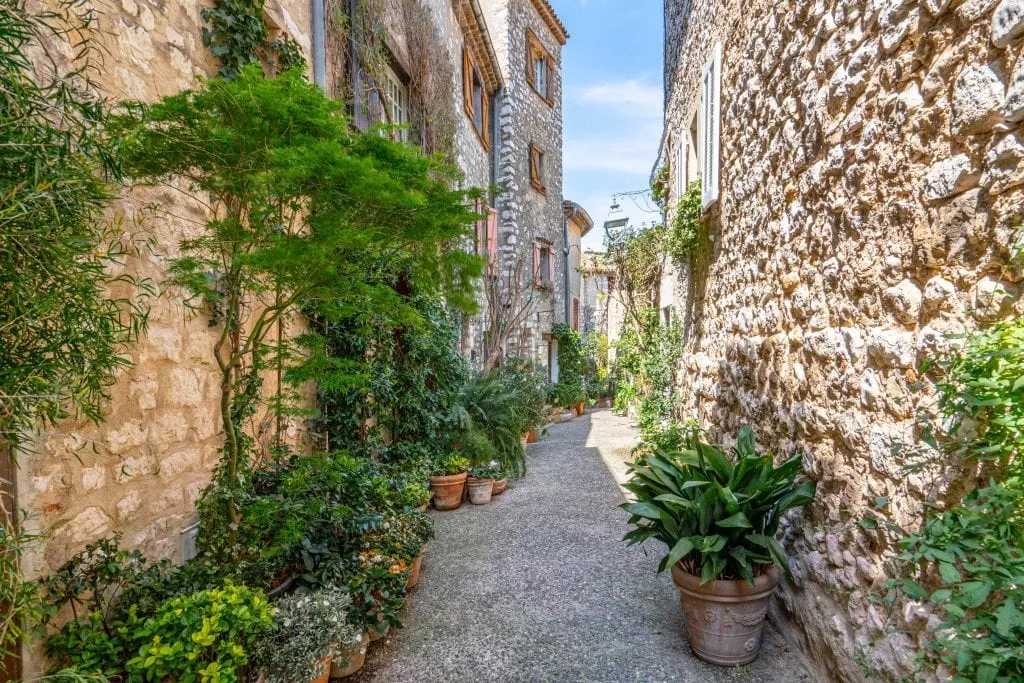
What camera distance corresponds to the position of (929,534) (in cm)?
138

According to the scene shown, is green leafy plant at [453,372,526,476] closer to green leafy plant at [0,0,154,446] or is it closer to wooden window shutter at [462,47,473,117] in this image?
green leafy plant at [0,0,154,446]

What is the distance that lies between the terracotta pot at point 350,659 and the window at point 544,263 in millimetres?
9156

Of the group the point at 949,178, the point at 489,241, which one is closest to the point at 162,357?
the point at 949,178

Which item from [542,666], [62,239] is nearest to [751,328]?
[542,666]

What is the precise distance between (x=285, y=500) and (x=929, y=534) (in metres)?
2.50

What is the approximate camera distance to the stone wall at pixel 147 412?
1.77 m

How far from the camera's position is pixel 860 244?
80.8 inches

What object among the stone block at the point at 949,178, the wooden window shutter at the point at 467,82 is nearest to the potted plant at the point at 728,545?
the stone block at the point at 949,178

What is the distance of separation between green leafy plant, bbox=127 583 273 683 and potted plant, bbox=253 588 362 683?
0.32ft

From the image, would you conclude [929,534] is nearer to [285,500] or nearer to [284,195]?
[284,195]

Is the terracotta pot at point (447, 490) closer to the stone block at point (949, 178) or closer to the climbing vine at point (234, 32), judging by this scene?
the climbing vine at point (234, 32)

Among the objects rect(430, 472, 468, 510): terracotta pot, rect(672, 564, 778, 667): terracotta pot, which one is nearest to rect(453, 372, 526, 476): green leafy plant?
rect(430, 472, 468, 510): terracotta pot

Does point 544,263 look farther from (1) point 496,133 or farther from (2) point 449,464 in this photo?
(2) point 449,464

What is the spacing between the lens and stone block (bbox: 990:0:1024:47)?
4.21 ft
